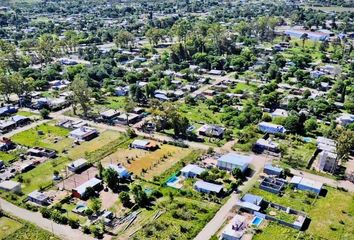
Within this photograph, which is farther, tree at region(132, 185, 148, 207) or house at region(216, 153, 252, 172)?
house at region(216, 153, 252, 172)

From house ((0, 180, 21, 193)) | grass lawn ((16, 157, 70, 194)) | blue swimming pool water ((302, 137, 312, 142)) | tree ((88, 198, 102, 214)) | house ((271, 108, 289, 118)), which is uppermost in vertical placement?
tree ((88, 198, 102, 214))

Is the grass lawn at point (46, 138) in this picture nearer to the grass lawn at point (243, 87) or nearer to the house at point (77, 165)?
the house at point (77, 165)

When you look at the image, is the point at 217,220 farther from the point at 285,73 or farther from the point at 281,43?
the point at 281,43

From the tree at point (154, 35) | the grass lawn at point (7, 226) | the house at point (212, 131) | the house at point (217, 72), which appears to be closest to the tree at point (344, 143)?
the house at point (212, 131)

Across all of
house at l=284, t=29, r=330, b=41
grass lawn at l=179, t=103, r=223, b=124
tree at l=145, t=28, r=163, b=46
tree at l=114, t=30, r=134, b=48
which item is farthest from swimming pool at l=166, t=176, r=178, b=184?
house at l=284, t=29, r=330, b=41

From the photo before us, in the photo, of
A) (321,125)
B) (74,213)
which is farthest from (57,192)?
(321,125)

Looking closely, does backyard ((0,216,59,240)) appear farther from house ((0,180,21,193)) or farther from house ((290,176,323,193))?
house ((290,176,323,193))
